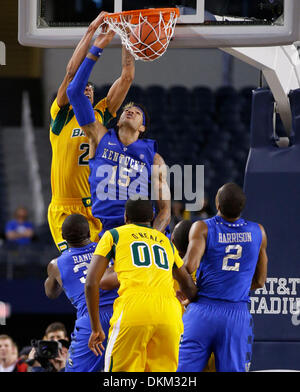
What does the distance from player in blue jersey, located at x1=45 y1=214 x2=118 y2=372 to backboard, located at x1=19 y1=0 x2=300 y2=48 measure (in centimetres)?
138

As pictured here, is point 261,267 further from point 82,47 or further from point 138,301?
point 82,47

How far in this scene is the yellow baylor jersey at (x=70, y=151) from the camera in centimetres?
653

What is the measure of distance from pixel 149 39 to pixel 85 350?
214 cm

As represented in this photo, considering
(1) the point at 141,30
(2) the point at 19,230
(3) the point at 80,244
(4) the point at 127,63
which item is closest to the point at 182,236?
(3) the point at 80,244

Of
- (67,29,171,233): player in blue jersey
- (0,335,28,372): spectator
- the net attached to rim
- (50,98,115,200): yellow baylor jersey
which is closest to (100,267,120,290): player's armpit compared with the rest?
A: (67,29,171,233): player in blue jersey

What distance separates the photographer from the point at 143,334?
4.81 m

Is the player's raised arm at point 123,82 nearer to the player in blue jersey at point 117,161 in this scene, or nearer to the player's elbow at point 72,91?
the player in blue jersey at point 117,161

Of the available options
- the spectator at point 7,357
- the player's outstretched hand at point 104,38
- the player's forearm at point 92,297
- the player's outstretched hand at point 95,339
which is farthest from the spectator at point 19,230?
the player's forearm at point 92,297

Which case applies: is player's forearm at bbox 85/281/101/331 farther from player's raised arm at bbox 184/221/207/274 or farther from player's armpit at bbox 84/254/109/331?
player's raised arm at bbox 184/221/207/274

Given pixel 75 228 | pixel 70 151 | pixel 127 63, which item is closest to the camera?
pixel 75 228

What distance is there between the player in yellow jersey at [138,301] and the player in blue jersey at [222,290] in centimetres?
46

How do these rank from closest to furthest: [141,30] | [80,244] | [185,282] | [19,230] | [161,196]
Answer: [185,282] < [80,244] < [141,30] < [161,196] < [19,230]
